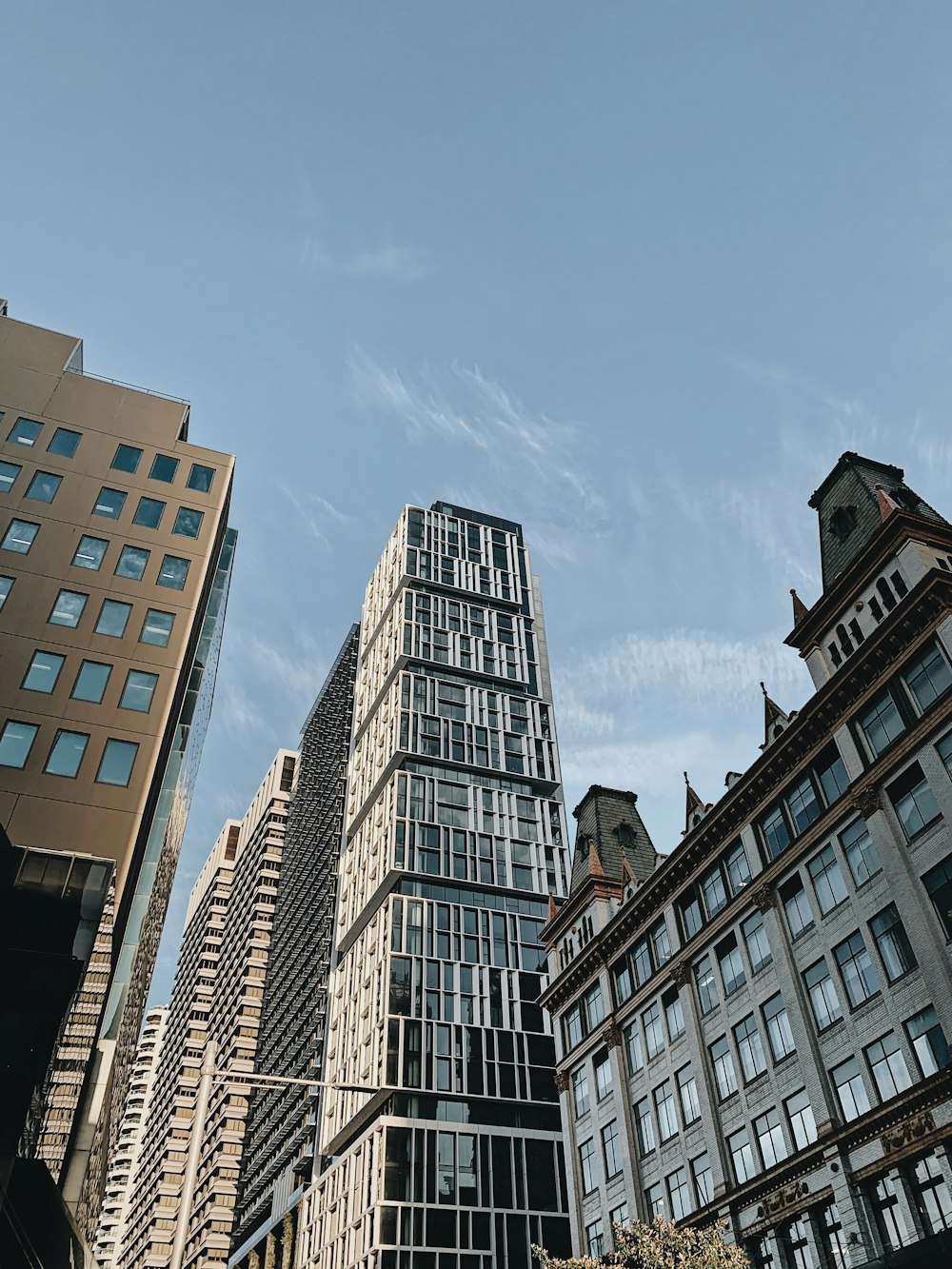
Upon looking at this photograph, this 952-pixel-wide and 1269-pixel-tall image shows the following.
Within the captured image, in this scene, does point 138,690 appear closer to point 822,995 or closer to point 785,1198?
point 822,995

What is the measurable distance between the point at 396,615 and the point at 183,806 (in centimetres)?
5051

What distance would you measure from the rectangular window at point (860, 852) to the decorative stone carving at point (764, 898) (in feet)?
15.3

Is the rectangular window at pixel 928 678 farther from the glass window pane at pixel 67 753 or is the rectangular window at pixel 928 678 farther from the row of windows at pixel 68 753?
the glass window pane at pixel 67 753

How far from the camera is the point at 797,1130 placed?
40.0 m

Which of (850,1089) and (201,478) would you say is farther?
(201,478)

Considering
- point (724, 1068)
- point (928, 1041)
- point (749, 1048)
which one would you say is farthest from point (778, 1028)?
point (928, 1041)

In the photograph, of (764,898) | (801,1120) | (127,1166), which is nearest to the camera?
(801,1120)

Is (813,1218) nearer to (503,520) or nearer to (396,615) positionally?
(396,615)

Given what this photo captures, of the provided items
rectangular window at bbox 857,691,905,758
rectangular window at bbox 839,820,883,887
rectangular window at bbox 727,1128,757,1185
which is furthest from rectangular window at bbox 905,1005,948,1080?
rectangular window at bbox 727,1128,757,1185

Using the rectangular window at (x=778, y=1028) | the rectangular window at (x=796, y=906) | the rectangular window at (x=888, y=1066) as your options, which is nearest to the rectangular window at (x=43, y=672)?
the rectangular window at (x=796, y=906)

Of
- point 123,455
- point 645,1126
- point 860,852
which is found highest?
point 123,455

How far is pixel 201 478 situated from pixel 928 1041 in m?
40.2

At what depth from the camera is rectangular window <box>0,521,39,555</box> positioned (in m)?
44.0

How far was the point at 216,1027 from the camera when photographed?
147875mm
